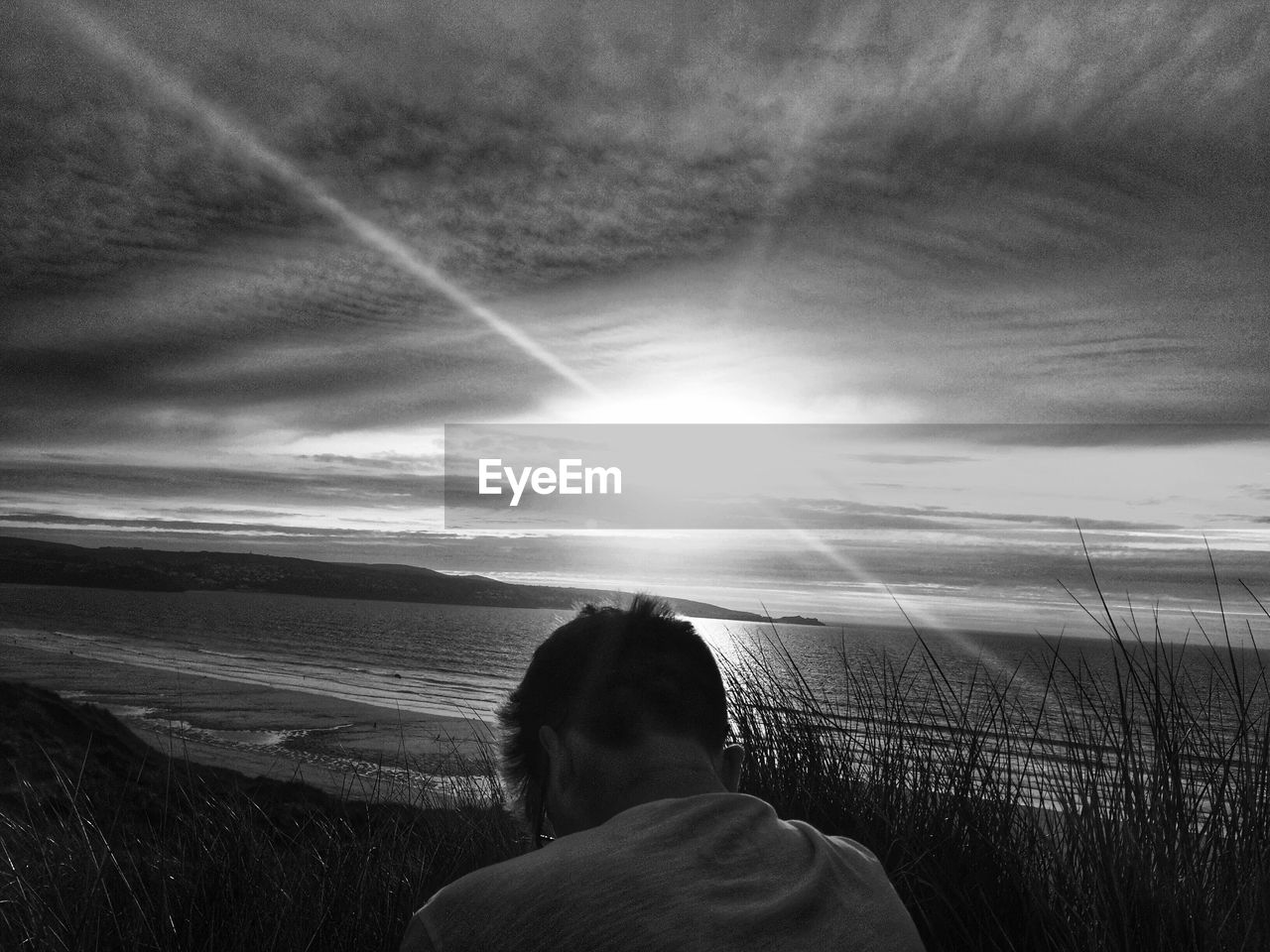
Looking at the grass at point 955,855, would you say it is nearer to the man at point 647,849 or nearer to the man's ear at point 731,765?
the man's ear at point 731,765

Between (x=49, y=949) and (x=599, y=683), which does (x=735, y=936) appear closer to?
(x=599, y=683)

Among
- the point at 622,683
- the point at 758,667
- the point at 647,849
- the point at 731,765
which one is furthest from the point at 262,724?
the point at 647,849

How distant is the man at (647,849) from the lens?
1.10 meters

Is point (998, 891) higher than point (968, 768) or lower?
lower

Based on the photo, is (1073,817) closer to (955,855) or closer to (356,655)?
(955,855)

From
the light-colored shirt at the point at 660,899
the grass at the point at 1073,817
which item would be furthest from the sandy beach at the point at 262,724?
the light-colored shirt at the point at 660,899

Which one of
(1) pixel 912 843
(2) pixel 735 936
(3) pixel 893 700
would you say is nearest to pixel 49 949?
(2) pixel 735 936

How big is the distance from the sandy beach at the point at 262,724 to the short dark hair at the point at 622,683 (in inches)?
366

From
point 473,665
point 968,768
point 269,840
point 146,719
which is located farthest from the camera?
point 473,665

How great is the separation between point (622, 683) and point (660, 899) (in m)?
0.40

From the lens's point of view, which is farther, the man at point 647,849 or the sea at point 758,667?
the sea at point 758,667

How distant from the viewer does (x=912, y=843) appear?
305cm

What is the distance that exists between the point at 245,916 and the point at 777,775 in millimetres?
2244

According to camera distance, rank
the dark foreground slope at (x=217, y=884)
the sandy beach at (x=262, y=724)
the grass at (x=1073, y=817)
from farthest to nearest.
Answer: the sandy beach at (x=262, y=724), the dark foreground slope at (x=217, y=884), the grass at (x=1073, y=817)
